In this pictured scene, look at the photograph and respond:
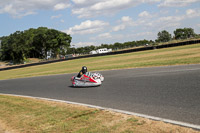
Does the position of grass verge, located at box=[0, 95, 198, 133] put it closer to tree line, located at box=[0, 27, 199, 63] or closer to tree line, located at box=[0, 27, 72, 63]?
tree line, located at box=[0, 27, 199, 63]

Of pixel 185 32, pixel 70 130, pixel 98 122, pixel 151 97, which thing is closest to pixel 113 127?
pixel 98 122

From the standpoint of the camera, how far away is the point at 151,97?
22.7ft

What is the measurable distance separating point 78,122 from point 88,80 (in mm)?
5885

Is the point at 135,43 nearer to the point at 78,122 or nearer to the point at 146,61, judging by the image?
the point at 146,61

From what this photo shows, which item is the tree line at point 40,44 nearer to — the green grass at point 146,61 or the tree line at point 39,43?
the tree line at point 39,43

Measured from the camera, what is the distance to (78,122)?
545 cm

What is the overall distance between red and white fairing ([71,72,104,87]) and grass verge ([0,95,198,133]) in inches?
149

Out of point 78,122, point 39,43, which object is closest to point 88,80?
point 78,122

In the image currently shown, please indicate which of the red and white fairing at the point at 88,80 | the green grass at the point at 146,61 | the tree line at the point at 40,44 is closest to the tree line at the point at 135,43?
the tree line at the point at 40,44

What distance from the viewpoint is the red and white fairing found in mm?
10938

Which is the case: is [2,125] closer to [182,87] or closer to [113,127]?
[113,127]

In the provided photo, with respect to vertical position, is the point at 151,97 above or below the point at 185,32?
below

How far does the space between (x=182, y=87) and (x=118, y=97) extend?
232 cm

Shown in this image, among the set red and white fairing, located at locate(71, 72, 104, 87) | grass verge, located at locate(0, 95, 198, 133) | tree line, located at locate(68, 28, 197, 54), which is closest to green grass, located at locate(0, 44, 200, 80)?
red and white fairing, located at locate(71, 72, 104, 87)
